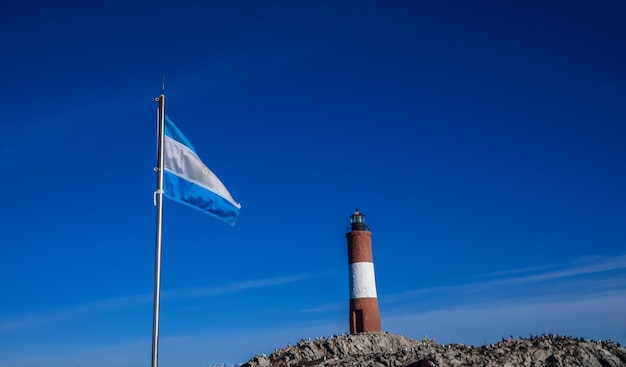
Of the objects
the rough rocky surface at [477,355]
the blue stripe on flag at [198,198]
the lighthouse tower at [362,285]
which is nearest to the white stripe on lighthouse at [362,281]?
the lighthouse tower at [362,285]

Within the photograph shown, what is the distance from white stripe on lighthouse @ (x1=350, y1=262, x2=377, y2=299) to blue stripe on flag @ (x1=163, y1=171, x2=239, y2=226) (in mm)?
26530

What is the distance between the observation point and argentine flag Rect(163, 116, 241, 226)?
20641 mm

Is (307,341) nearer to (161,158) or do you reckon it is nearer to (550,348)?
(550,348)

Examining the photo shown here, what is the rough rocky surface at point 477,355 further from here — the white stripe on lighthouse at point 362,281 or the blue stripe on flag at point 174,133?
the blue stripe on flag at point 174,133

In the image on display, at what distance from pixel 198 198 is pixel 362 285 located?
2830cm

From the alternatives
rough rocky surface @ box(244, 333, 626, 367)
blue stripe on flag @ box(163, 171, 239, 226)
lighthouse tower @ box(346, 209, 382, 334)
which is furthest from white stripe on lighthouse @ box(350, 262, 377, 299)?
blue stripe on flag @ box(163, 171, 239, 226)

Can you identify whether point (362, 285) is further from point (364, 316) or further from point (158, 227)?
point (158, 227)

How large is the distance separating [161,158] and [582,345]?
1045 inches

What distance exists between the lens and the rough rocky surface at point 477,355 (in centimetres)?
3111

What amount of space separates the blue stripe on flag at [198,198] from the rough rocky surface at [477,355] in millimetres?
12220

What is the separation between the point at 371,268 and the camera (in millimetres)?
48125

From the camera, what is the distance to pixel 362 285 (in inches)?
1871

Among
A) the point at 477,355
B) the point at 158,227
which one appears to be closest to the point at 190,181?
the point at 158,227

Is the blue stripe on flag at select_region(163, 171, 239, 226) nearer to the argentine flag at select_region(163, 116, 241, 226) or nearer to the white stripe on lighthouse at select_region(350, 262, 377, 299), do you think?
the argentine flag at select_region(163, 116, 241, 226)
